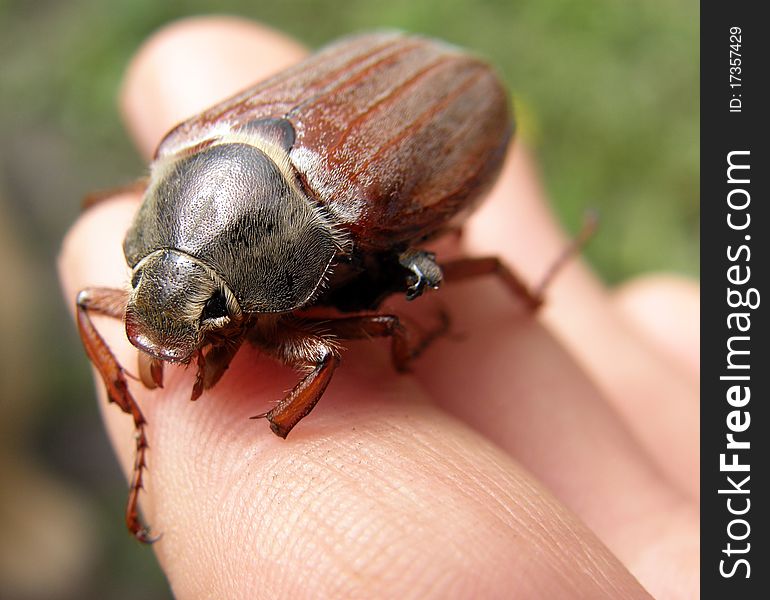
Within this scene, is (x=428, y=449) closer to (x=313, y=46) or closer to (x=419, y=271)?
(x=419, y=271)

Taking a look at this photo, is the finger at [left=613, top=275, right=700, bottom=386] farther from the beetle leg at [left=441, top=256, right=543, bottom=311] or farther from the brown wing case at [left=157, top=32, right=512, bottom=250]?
the brown wing case at [left=157, top=32, right=512, bottom=250]

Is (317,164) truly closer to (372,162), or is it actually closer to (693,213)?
(372,162)

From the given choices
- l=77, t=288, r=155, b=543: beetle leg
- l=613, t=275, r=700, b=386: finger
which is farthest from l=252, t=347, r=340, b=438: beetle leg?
l=613, t=275, r=700, b=386: finger

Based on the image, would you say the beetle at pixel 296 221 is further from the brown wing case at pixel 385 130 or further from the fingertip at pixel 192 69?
the fingertip at pixel 192 69

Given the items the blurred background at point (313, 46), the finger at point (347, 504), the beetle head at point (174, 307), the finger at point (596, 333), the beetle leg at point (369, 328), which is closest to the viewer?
the finger at point (347, 504)
